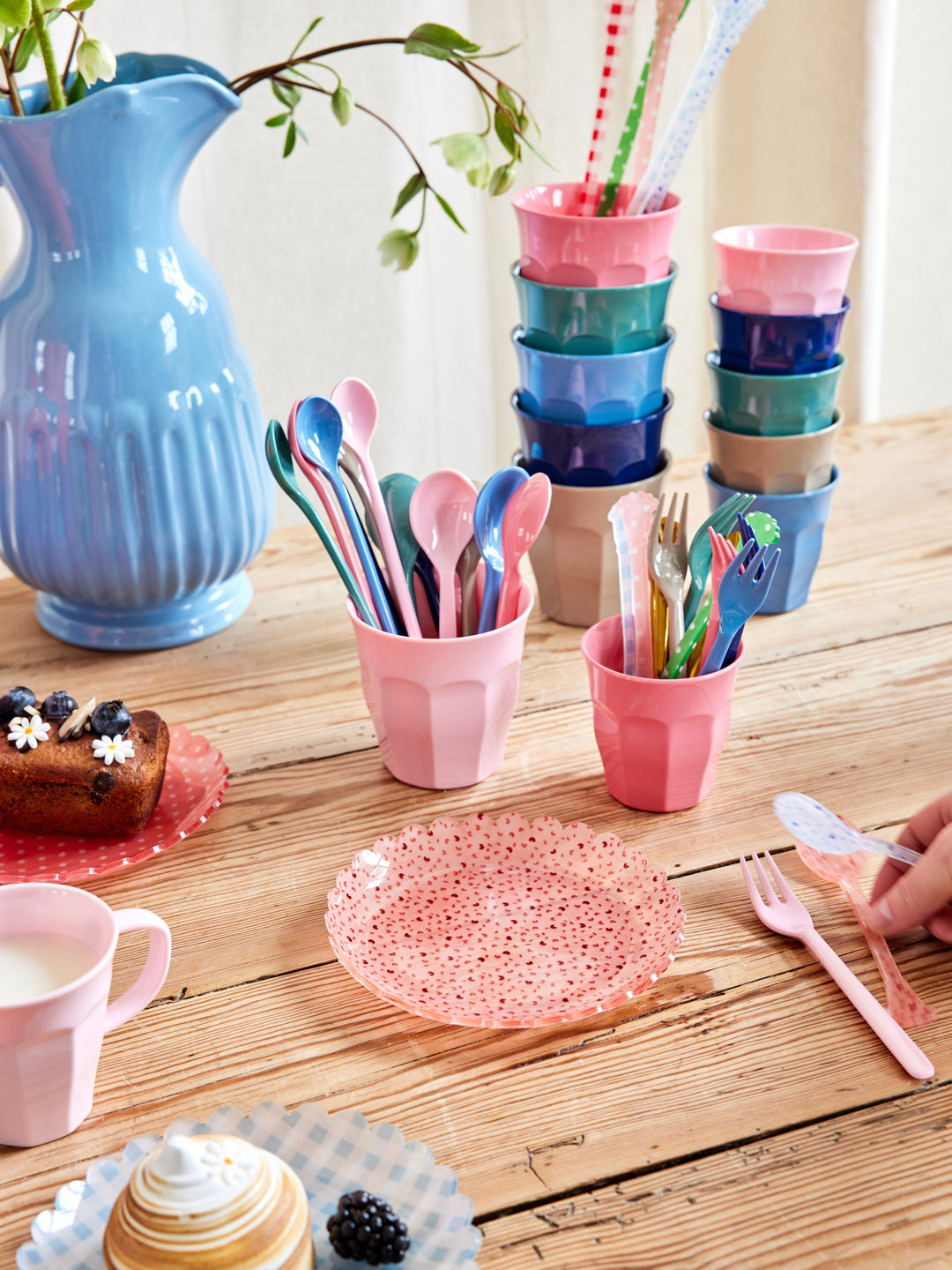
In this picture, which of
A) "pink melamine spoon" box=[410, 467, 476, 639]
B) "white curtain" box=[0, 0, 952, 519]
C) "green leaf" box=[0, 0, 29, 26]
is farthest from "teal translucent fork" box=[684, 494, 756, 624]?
"white curtain" box=[0, 0, 952, 519]

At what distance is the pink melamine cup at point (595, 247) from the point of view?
85 centimetres

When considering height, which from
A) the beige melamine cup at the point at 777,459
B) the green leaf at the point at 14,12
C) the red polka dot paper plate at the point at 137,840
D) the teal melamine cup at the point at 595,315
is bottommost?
the red polka dot paper plate at the point at 137,840

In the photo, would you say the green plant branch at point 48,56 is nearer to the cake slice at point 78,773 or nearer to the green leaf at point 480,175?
the green leaf at point 480,175

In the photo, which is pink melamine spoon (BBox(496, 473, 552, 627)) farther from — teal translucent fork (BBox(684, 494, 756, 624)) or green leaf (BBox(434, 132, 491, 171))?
green leaf (BBox(434, 132, 491, 171))

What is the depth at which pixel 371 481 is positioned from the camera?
749 mm

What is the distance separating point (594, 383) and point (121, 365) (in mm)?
333

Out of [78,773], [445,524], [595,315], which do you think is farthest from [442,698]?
[595,315]

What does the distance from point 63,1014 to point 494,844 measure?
0.28m

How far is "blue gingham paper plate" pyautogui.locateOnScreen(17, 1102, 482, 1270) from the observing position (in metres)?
0.46

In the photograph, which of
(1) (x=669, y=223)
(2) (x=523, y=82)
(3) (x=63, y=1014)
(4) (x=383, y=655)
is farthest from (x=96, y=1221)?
(2) (x=523, y=82)

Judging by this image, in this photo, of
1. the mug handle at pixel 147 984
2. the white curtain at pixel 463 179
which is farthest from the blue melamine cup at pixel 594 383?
the white curtain at pixel 463 179

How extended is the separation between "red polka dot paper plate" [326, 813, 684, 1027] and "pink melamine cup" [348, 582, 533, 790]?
6 centimetres

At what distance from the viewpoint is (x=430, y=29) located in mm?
811

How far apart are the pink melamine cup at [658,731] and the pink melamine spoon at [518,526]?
57 mm
